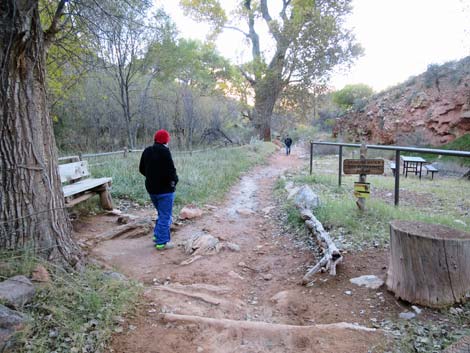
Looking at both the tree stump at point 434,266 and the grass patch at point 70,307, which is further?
the tree stump at point 434,266

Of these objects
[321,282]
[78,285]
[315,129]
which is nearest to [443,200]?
[321,282]

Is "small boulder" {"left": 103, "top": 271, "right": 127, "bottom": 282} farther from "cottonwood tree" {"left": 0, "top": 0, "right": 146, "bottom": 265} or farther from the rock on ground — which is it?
the rock on ground

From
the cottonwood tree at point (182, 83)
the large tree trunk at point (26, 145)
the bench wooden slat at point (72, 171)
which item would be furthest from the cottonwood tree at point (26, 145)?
the cottonwood tree at point (182, 83)

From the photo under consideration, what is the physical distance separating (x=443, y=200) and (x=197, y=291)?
592 cm

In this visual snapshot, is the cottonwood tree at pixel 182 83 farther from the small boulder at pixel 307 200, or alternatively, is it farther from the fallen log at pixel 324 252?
the fallen log at pixel 324 252

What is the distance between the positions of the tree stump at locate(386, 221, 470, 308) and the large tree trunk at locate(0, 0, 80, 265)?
326cm

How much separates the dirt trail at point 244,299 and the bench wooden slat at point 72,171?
107cm

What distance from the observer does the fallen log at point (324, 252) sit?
3.62 m

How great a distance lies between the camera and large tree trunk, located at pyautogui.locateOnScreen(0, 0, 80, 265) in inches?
114

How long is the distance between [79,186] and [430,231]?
17.3 ft

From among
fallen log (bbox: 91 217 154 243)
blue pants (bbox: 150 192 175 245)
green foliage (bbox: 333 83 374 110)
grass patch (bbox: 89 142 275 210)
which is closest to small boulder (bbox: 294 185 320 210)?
grass patch (bbox: 89 142 275 210)

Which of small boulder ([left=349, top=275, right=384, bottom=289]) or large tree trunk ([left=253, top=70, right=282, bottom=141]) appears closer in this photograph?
small boulder ([left=349, top=275, right=384, bottom=289])

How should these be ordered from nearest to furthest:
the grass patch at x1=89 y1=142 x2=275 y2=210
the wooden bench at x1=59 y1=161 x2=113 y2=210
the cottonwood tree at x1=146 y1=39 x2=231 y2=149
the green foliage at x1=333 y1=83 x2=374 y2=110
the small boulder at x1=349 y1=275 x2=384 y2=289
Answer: the small boulder at x1=349 y1=275 x2=384 y2=289
the wooden bench at x1=59 y1=161 x2=113 y2=210
the grass patch at x1=89 y1=142 x2=275 y2=210
the cottonwood tree at x1=146 y1=39 x2=231 y2=149
the green foliage at x1=333 y1=83 x2=374 y2=110

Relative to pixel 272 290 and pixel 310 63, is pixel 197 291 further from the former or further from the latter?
pixel 310 63
